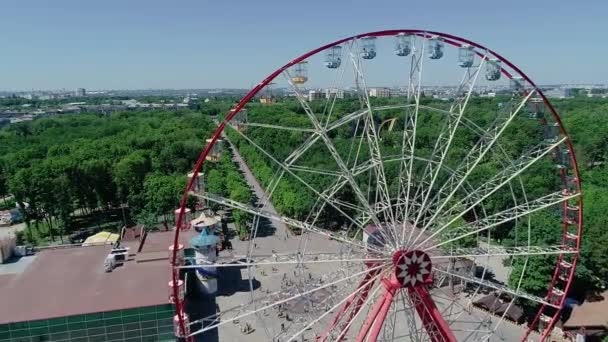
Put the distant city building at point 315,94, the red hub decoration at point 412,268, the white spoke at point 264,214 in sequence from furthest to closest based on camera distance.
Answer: the distant city building at point 315,94 < the red hub decoration at point 412,268 < the white spoke at point 264,214

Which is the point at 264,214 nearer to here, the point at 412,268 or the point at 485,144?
the point at 412,268

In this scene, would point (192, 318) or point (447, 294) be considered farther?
point (447, 294)

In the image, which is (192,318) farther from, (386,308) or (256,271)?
(386,308)

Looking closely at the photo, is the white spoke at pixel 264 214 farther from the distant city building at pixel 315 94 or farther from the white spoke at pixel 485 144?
the distant city building at pixel 315 94

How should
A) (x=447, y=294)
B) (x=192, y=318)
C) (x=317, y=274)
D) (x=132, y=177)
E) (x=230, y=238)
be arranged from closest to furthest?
1. (x=192, y=318)
2. (x=447, y=294)
3. (x=317, y=274)
4. (x=230, y=238)
5. (x=132, y=177)

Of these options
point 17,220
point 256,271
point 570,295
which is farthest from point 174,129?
point 570,295

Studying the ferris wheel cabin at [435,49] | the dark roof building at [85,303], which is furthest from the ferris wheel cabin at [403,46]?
the dark roof building at [85,303]

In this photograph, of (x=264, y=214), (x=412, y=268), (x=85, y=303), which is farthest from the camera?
(x=85, y=303)

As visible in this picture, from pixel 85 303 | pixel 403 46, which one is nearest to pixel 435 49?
pixel 403 46

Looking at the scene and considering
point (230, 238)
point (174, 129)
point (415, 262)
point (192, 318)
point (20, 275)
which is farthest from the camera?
point (174, 129)
